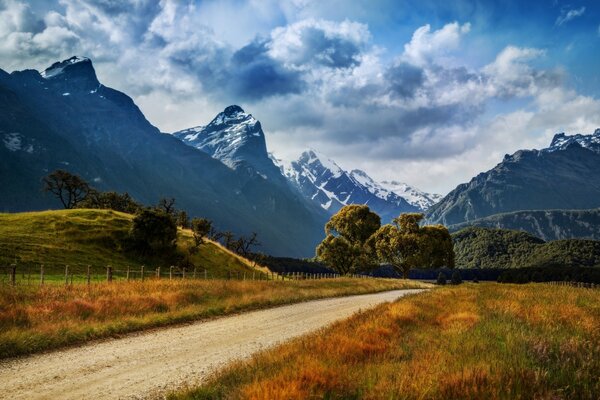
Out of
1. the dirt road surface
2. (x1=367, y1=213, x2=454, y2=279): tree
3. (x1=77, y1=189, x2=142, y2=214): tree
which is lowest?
the dirt road surface

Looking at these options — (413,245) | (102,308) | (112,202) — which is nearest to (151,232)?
Answer: (413,245)

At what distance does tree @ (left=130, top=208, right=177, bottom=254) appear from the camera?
222 ft

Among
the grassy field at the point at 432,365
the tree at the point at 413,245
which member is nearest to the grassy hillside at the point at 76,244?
the tree at the point at 413,245

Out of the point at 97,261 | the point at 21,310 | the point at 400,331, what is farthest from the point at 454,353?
the point at 97,261

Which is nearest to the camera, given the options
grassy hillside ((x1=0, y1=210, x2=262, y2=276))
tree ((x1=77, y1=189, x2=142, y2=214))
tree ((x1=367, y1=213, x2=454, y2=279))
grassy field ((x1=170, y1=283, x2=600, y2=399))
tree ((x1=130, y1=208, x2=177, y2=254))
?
grassy field ((x1=170, y1=283, x2=600, y2=399))

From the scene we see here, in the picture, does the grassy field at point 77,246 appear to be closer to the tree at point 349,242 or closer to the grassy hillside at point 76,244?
the grassy hillside at point 76,244

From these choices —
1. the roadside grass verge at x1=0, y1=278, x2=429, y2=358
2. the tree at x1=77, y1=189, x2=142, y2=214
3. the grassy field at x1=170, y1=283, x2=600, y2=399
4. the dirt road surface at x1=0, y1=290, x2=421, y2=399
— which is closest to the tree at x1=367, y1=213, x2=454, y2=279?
the roadside grass verge at x1=0, y1=278, x2=429, y2=358

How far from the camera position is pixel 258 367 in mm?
8688

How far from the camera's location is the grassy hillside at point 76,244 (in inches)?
2094

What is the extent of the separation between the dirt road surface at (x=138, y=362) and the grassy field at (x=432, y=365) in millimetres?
1988

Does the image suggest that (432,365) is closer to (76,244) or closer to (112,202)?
(76,244)

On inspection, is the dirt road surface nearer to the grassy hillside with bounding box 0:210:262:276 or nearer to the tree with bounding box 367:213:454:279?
the grassy hillside with bounding box 0:210:262:276

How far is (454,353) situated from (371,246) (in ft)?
279

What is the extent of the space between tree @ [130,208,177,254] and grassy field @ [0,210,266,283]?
1.84m
